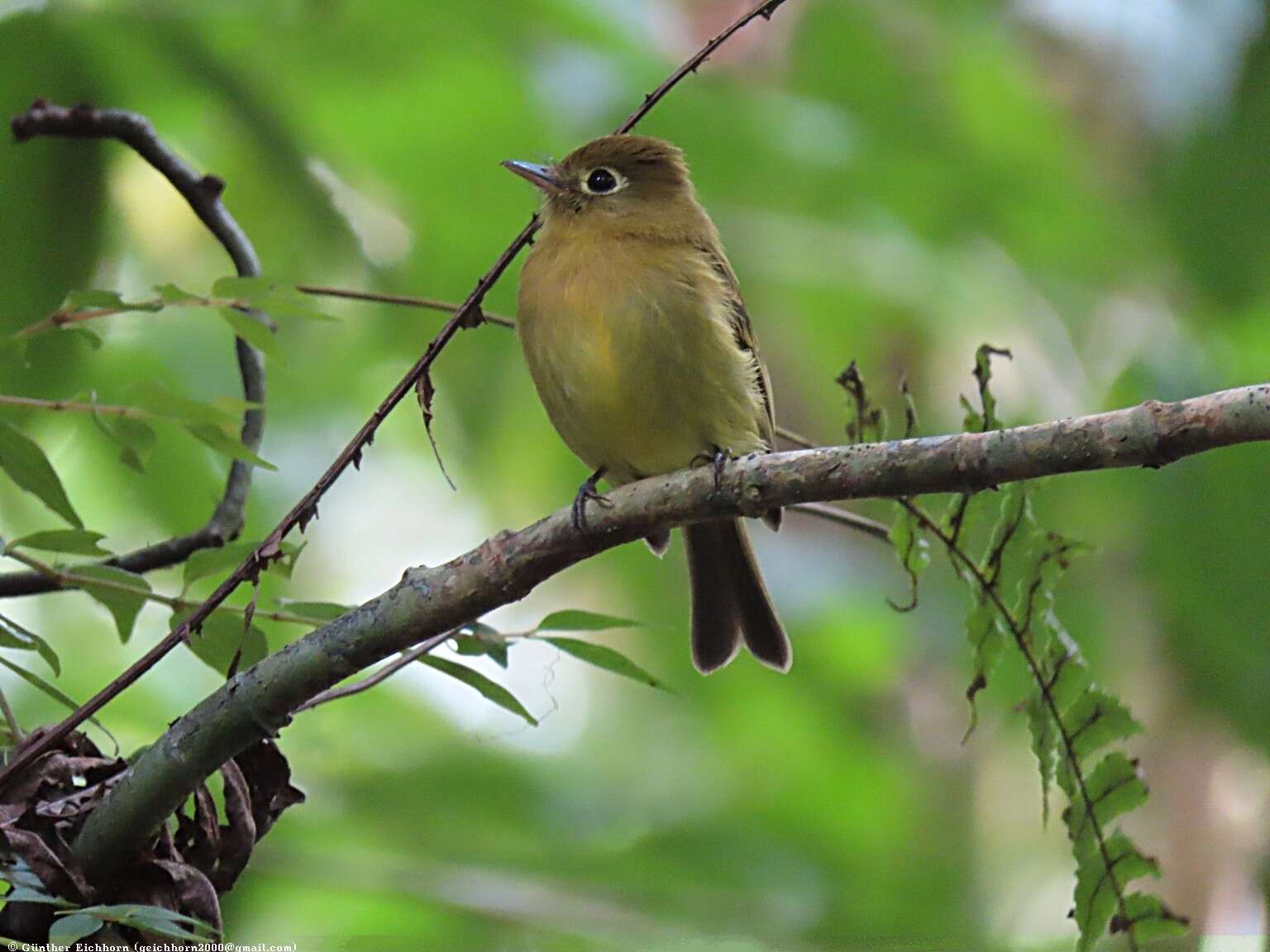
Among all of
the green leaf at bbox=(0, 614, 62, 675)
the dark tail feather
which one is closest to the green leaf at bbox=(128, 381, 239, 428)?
the green leaf at bbox=(0, 614, 62, 675)

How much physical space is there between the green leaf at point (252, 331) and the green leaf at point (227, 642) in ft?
1.32

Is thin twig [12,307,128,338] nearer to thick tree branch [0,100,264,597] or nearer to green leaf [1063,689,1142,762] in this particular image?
thick tree branch [0,100,264,597]

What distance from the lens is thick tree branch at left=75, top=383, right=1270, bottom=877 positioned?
1.62 m

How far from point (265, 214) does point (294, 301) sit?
2036 mm

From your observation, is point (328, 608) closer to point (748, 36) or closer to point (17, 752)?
point (17, 752)

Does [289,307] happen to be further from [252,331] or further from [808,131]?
[808,131]

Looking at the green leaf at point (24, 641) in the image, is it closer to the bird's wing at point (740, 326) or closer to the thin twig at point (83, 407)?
the thin twig at point (83, 407)

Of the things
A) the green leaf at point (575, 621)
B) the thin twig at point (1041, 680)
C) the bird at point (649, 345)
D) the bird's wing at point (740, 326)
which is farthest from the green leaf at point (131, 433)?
the bird's wing at point (740, 326)

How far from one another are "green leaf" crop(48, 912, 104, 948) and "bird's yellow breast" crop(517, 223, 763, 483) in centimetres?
170

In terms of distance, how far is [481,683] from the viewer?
6.61 feet

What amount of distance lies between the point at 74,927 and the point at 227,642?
1.61ft

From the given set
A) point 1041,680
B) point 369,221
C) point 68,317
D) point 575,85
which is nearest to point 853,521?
point 1041,680

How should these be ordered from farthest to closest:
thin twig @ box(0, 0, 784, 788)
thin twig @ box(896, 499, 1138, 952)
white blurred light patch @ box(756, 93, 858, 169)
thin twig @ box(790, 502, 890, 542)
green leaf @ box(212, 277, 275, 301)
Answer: white blurred light patch @ box(756, 93, 858, 169), thin twig @ box(790, 502, 890, 542), thin twig @ box(896, 499, 1138, 952), green leaf @ box(212, 277, 275, 301), thin twig @ box(0, 0, 784, 788)

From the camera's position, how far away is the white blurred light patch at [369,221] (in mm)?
3756
